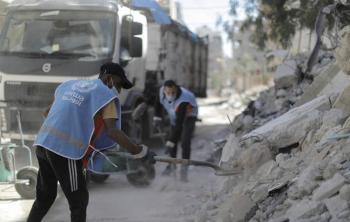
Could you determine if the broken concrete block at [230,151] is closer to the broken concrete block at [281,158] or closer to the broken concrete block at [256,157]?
the broken concrete block at [256,157]

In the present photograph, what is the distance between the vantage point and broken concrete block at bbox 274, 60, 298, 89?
34.3 feet

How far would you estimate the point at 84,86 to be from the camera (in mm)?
4488

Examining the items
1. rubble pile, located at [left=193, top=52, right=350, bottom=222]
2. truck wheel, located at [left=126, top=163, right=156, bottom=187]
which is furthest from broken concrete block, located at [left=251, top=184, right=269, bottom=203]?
truck wheel, located at [left=126, top=163, right=156, bottom=187]

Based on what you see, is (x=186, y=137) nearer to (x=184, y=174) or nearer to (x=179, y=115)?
(x=179, y=115)

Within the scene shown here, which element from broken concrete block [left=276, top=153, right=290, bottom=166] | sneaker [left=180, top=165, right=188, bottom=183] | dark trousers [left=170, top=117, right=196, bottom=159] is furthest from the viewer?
dark trousers [left=170, top=117, right=196, bottom=159]

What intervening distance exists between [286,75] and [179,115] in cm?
262

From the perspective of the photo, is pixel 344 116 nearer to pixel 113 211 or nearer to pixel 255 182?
pixel 255 182

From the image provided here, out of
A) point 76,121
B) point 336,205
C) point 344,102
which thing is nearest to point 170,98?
point 344,102

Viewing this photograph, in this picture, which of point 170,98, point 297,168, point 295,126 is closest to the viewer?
point 297,168

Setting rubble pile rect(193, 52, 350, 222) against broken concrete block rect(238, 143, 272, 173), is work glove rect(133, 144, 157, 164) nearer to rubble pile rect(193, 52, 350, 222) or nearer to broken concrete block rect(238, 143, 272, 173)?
rubble pile rect(193, 52, 350, 222)

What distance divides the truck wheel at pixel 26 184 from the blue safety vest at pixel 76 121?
304 cm

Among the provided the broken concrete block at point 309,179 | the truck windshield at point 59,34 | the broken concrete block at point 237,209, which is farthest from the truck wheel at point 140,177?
the broken concrete block at point 309,179

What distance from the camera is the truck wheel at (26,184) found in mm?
7387

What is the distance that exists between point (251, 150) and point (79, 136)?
2481 millimetres
